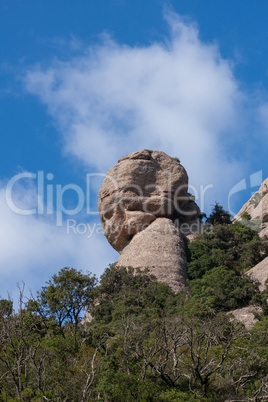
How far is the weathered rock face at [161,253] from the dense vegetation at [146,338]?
91 centimetres

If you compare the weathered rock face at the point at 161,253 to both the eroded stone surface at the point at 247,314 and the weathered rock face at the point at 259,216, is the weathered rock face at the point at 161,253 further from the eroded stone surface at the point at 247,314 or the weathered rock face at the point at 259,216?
the weathered rock face at the point at 259,216

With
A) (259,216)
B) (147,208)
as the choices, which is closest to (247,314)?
(147,208)

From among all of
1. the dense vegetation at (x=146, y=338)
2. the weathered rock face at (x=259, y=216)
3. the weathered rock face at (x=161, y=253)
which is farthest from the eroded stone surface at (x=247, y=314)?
the weathered rock face at (x=259, y=216)

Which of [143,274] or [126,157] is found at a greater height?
[126,157]

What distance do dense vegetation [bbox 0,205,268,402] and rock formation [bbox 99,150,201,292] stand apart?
191 centimetres

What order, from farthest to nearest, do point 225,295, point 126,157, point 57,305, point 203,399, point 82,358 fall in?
point 126,157
point 225,295
point 57,305
point 82,358
point 203,399

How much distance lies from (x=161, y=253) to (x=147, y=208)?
189 inches

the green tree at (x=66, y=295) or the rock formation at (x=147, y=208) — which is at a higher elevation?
the rock formation at (x=147, y=208)

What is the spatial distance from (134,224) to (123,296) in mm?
9115

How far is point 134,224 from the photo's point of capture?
42.2m

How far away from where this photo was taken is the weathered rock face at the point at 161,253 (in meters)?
37.3

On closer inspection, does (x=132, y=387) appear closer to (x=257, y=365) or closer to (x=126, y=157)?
(x=257, y=365)

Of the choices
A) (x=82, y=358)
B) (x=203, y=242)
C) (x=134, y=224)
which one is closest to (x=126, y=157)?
(x=134, y=224)

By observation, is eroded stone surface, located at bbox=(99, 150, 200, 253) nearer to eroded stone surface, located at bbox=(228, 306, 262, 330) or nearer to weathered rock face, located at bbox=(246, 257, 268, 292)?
weathered rock face, located at bbox=(246, 257, 268, 292)
